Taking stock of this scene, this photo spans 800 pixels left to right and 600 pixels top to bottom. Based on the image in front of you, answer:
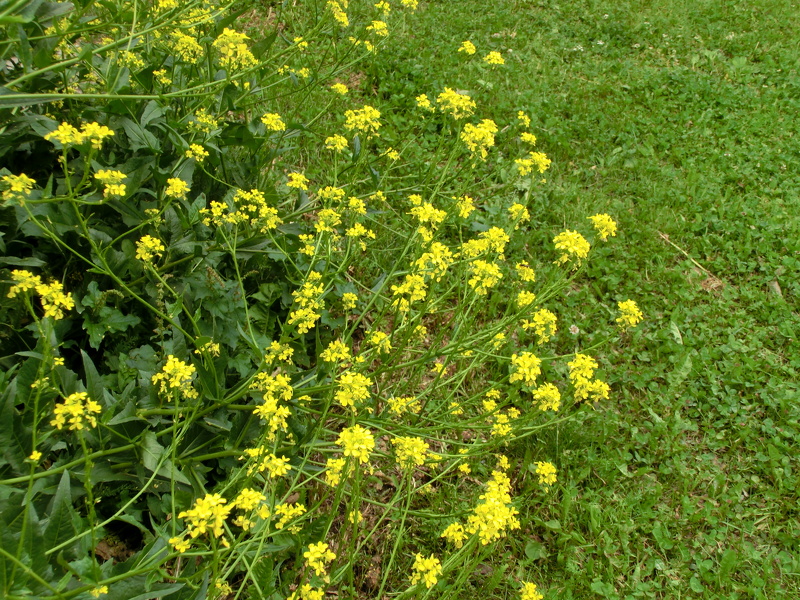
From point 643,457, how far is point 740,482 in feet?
1.55

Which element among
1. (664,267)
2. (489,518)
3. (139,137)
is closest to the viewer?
(489,518)

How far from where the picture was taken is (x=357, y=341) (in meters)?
3.11

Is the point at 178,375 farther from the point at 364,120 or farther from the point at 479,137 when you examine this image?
the point at 479,137

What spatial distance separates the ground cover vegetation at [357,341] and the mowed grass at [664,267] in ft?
0.07

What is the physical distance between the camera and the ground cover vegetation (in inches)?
69.7

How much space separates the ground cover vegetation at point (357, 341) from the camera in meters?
1.77

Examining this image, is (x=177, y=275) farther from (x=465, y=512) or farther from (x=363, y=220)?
(x=465, y=512)

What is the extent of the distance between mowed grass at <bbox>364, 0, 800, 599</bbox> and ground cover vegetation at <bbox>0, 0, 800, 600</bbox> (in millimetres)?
21

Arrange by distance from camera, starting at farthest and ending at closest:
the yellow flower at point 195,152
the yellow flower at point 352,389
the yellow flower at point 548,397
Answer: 1. the yellow flower at point 195,152
2. the yellow flower at point 548,397
3. the yellow flower at point 352,389

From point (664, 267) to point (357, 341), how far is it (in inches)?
83.4

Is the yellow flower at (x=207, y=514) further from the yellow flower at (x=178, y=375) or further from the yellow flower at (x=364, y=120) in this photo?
the yellow flower at (x=364, y=120)

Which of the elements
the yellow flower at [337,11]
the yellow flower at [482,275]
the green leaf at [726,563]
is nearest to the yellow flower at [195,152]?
the yellow flower at [337,11]

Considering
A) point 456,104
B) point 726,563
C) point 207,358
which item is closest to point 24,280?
point 207,358

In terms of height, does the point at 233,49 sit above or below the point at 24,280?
above
